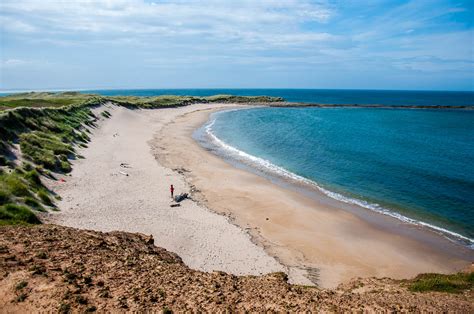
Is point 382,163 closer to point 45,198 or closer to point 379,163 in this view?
point 379,163

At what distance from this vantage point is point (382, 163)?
3928 cm

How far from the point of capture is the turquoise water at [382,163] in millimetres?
25609

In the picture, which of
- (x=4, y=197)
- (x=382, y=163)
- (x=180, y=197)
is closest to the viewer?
(x=4, y=197)

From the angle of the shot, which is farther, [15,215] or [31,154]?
[31,154]

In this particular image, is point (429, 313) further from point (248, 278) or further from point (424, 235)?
point (424, 235)

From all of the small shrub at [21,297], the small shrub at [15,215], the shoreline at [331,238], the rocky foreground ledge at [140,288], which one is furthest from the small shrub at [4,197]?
the shoreline at [331,238]

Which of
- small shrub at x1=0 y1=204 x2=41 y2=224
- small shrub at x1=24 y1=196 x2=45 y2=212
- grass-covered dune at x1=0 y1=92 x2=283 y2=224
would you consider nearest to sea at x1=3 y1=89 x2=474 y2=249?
grass-covered dune at x1=0 y1=92 x2=283 y2=224

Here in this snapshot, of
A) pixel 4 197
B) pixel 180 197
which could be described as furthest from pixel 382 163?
A: pixel 4 197

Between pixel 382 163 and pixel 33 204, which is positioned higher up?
pixel 33 204

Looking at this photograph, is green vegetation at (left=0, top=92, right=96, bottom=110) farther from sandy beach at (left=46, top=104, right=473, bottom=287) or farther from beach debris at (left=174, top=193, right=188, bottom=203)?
beach debris at (left=174, top=193, right=188, bottom=203)

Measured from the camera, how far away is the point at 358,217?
23859 millimetres

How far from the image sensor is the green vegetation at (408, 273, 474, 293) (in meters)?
10.6

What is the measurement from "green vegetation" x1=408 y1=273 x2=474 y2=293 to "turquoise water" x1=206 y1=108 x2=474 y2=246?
1111cm

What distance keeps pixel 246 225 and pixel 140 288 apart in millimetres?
12666
